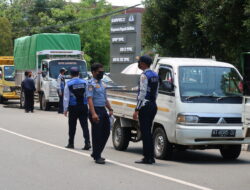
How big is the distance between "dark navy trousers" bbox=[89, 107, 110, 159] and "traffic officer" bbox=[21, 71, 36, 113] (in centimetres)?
1697

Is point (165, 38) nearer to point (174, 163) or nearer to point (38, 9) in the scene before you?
point (174, 163)

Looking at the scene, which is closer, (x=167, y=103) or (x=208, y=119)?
(x=208, y=119)

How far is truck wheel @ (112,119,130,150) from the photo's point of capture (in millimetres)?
14250

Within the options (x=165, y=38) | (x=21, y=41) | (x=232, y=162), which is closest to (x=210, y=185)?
(x=232, y=162)

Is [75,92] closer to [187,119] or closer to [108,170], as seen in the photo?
[187,119]

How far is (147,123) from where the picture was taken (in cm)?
1189

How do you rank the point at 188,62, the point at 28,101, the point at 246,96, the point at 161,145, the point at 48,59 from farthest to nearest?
the point at 48,59 → the point at 28,101 → the point at 188,62 → the point at 161,145 → the point at 246,96

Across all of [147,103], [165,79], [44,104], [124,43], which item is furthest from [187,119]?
[124,43]

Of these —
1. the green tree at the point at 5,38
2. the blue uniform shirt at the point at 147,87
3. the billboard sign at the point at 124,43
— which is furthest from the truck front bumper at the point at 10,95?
the green tree at the point at 5,38

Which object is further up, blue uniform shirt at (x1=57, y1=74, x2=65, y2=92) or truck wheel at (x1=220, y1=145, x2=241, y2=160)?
blue uniform shirt at (x1=57, y1=74, x2=65, y2=92)

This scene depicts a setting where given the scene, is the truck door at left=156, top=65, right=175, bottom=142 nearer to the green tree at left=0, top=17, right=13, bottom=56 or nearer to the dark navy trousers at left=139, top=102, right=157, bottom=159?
the dark navy trousers at left=139, top=102, right=157, bottom=159

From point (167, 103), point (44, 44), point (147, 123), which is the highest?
point (44, 44)

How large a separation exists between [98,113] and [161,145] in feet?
4.72

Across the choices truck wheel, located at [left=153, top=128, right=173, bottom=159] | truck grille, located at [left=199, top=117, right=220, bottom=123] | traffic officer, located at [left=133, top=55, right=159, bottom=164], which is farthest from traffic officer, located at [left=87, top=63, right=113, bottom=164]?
truck grille, located at [left=199, top=117, right=220, bottom=123]
